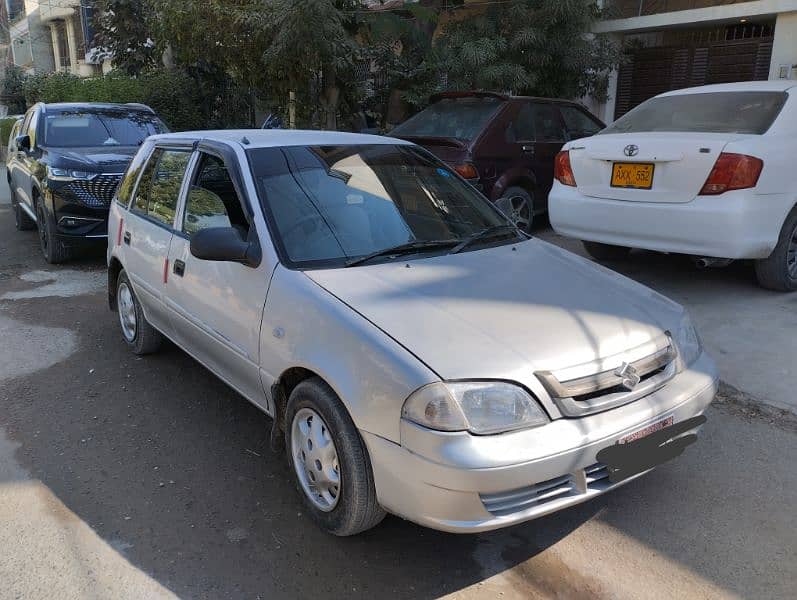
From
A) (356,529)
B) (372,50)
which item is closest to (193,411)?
(356,529)

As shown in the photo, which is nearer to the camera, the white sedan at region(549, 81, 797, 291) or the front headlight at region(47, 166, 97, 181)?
the white sedan at region(549, 81, 797, 291)

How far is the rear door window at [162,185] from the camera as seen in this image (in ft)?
14.0

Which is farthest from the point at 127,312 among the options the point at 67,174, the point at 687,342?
the point at 687,342

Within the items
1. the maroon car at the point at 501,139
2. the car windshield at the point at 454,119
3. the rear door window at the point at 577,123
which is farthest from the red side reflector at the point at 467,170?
the rear door window at the point at 577,123

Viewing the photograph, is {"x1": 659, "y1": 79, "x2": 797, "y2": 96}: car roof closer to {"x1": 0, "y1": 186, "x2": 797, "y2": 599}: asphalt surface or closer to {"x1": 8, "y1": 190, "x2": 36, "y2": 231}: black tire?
{"x1": 0, "y1": 186, "x2": 797, "y2": 599}: asphalt surface

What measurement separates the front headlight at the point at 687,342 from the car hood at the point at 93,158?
20.7 ft

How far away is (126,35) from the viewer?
52.6ft

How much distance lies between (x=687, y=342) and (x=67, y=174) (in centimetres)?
667

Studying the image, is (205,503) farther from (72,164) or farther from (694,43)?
(694,43)

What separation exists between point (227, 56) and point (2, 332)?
20.3 feet

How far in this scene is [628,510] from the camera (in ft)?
10.4

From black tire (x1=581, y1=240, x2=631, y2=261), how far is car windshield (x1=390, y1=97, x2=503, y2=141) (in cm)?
177

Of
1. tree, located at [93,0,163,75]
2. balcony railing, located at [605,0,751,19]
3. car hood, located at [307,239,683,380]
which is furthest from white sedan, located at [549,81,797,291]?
tree, located at [93,0,163,75]

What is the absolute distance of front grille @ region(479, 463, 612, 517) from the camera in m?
2.50
